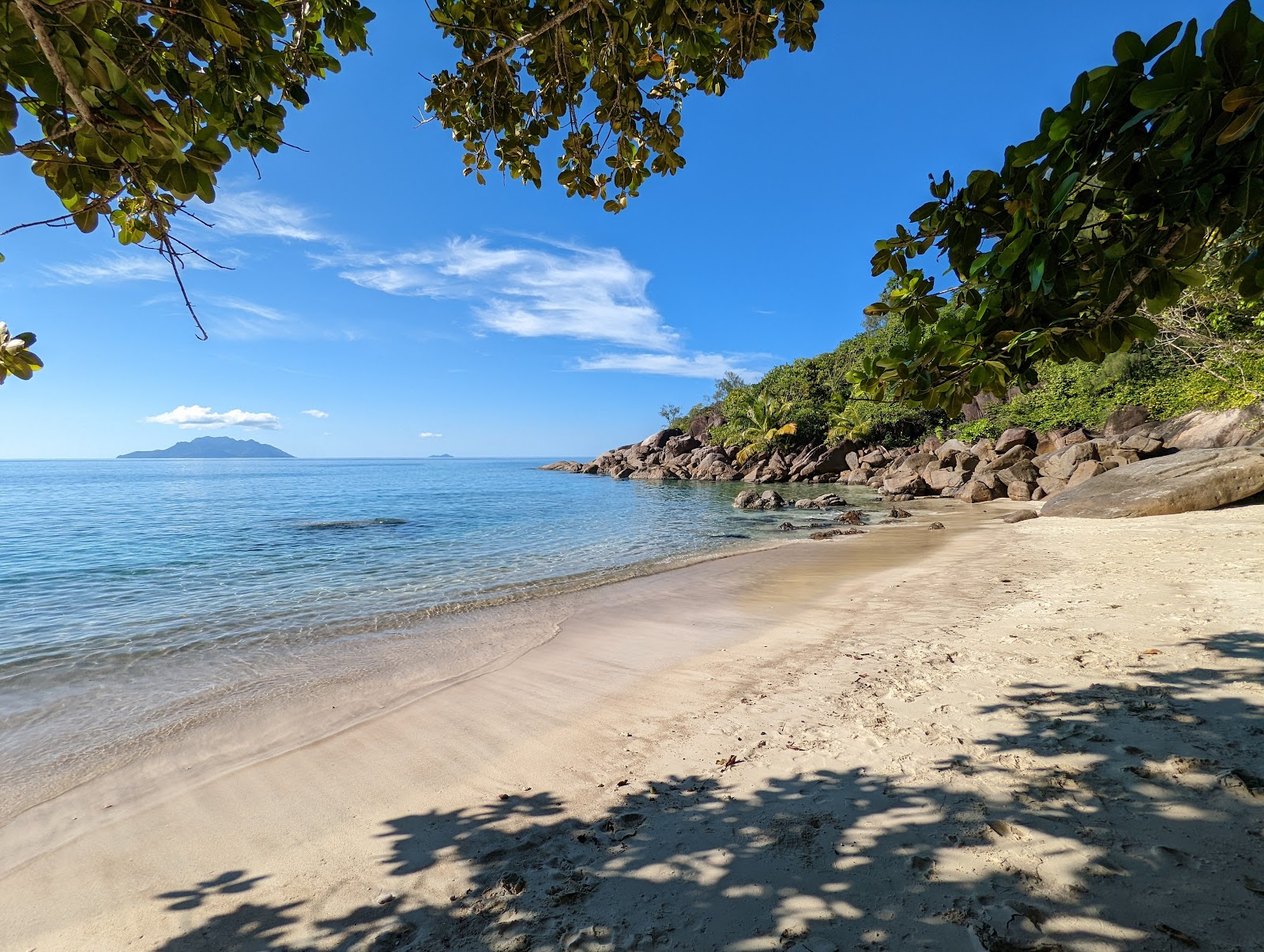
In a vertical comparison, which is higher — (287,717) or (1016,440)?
(1016,440)

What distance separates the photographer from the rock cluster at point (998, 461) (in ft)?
55.7

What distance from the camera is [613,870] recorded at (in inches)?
104

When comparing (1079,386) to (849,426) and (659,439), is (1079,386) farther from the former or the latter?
(659,439)

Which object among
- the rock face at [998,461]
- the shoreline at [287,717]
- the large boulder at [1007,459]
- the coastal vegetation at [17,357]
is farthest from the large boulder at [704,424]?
the coastal vegetation at [17,357]

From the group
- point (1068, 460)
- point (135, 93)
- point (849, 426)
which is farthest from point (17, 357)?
point (849, 426)

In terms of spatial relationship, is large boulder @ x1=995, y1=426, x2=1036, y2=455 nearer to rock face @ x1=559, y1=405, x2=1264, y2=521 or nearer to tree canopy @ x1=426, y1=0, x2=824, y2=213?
rock face @ x1=559, y1=405, x2=1264, y2=521

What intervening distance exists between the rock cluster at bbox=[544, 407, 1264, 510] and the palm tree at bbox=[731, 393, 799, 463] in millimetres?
1125

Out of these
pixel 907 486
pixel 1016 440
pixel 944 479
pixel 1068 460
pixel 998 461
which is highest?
pixel 1016 440

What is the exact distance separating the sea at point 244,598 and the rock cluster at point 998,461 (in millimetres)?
7206

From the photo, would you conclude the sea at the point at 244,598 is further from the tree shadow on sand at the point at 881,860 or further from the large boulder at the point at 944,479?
the large boulder at the point at 944,479

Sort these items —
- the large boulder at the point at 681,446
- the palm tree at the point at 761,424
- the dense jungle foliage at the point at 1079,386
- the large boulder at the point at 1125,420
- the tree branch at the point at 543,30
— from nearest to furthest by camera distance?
1. the tree branch at the point at 543,30
2. the dense jungle foliage at the point at 1079,386
3. the large boulder at the point at 1125,420
4. the palm tree at the point at 761,424
5. the large boulder at the point at 681,446

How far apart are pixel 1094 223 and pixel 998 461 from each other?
24.7 m

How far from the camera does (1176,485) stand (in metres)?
12.4

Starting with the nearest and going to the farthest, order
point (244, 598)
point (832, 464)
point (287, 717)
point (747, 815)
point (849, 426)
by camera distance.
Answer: point (747, 815)
point (287, 717)
point (244, 598)
point (832, 464)
point (849, 426)
